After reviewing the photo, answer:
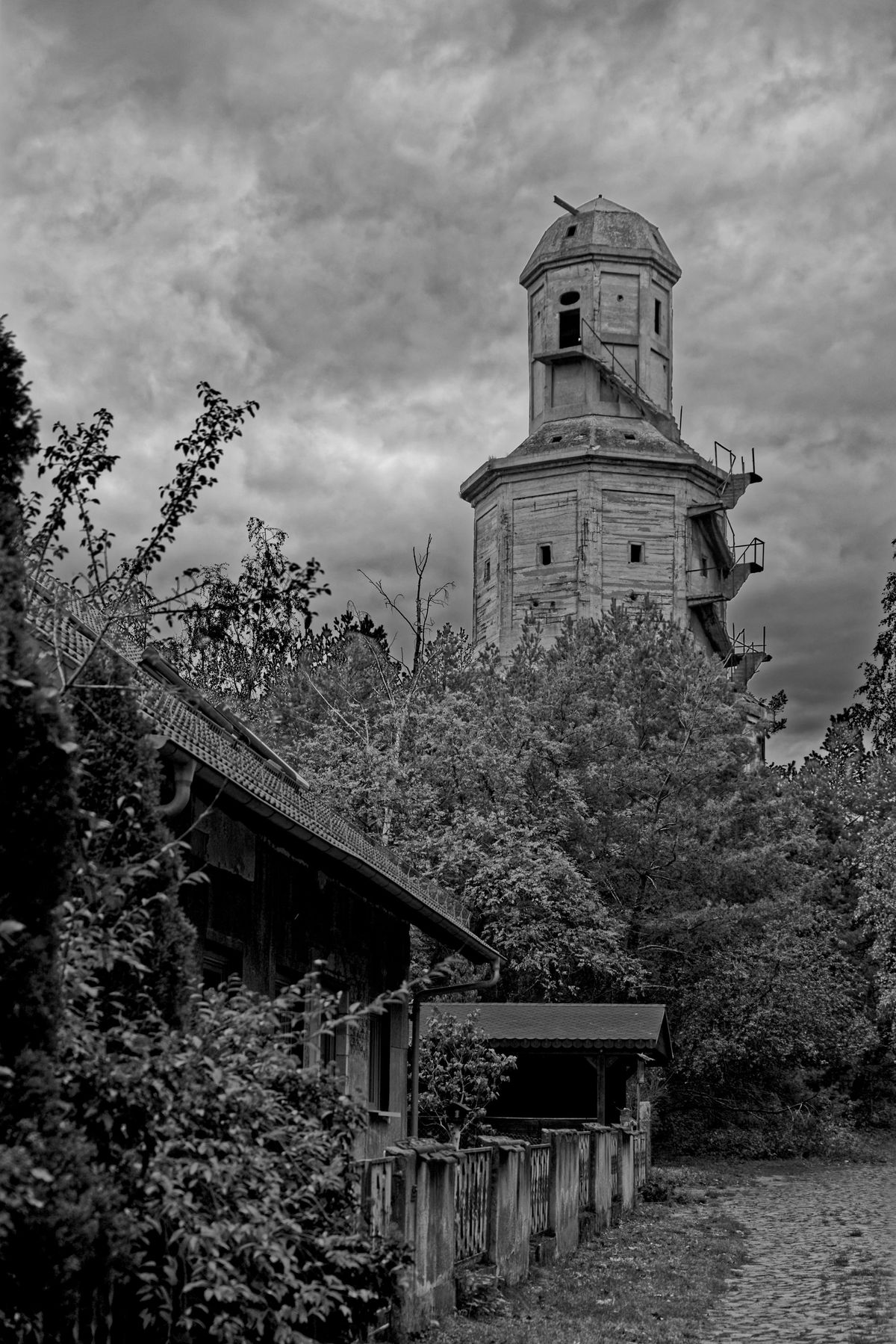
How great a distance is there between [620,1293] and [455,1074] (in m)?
10.4

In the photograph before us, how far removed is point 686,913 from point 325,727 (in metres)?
9.64

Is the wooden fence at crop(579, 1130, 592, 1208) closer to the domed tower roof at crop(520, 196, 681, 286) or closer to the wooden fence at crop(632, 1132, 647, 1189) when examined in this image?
the wooden fence at crop(632, 1132, 647, 1189)

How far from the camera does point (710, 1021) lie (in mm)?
35031

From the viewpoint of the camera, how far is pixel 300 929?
14.6m

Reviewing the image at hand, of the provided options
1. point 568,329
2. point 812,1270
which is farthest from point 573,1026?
point 568,329

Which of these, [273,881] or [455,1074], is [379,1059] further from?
[273,881]

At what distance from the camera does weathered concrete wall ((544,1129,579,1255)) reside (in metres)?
15.5

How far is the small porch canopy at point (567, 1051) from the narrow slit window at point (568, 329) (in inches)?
1184

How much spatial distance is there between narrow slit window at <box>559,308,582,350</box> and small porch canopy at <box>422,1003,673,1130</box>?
98.7 ft

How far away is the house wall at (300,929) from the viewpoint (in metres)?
12.2

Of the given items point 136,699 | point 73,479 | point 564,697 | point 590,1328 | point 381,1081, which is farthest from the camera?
point 564,697

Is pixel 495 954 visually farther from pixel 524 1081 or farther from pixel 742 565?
pixel 742 565

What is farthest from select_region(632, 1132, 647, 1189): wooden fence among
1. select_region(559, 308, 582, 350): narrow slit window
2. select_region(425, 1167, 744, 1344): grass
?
select_region(559, 308, 582, 350): narrow slit window

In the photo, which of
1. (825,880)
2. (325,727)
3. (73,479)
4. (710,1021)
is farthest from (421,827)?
(73,479)
